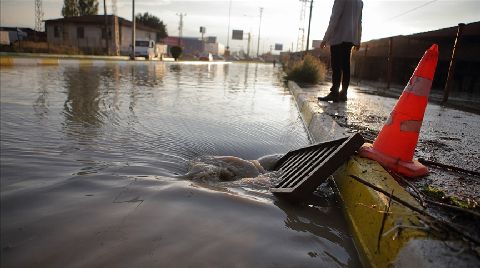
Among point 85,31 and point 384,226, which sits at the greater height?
point 85,31

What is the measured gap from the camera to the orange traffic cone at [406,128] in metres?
2.30

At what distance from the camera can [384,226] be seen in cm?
156

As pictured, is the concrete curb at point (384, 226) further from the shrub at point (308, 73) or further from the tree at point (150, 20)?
the tree at point (150, 20)

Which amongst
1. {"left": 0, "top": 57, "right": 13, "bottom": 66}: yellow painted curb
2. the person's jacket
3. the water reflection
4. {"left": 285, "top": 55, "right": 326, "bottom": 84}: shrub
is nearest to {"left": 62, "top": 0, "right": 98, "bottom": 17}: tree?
{"left": 0, "top": 57, "right": 13, "bottom": 66}: yellow painted curb

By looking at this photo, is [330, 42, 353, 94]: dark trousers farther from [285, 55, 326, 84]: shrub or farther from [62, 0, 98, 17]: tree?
[62, 0, 98, 17]: tree

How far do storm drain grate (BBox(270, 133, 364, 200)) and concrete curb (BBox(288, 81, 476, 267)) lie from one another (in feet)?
0.34

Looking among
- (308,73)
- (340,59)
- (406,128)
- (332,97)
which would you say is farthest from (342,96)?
(308,73)

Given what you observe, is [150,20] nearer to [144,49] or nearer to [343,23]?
[144,49]

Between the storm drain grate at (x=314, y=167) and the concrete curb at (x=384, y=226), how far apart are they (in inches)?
4.1

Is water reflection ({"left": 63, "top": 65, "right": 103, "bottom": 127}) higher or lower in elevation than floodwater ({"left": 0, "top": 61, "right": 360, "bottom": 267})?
higher

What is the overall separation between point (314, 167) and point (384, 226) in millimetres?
878

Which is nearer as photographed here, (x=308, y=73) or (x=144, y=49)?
Result: (x=308, y=73)

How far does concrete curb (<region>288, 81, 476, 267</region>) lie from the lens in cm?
128

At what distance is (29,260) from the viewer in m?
1.47
